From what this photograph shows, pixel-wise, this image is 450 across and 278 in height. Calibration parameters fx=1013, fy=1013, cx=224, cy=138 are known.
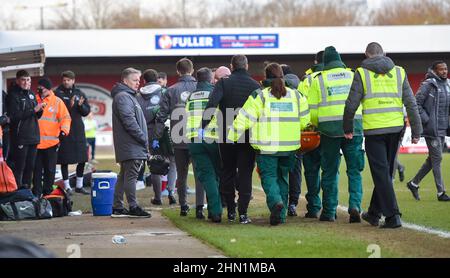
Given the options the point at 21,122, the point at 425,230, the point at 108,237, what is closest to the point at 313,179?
the point at 425,230

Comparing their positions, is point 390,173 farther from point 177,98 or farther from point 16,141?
point 16,141

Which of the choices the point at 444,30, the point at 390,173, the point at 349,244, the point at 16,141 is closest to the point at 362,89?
the point at 390,173

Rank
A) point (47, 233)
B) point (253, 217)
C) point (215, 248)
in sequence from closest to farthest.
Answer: point (215, 248)
point (47, 233)
point (253, 217)

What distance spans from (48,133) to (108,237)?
573cm

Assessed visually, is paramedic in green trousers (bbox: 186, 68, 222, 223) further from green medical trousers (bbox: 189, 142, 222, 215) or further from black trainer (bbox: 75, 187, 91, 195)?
black trainer (bbox: 75, 187, 91, 195)

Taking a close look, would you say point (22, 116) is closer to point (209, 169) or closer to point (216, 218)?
point (209, 169)

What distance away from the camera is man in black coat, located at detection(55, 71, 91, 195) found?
17.3m

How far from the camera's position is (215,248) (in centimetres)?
965

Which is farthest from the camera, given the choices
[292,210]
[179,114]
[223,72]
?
[179,114]

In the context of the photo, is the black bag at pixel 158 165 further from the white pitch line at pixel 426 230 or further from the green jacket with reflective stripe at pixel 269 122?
the white pitch line at pixel 426 230

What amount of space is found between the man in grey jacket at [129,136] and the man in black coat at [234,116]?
1235 millimetres

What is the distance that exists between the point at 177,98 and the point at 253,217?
2164 millimetres

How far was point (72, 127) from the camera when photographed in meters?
17.5

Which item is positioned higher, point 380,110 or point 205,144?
point 380,110
